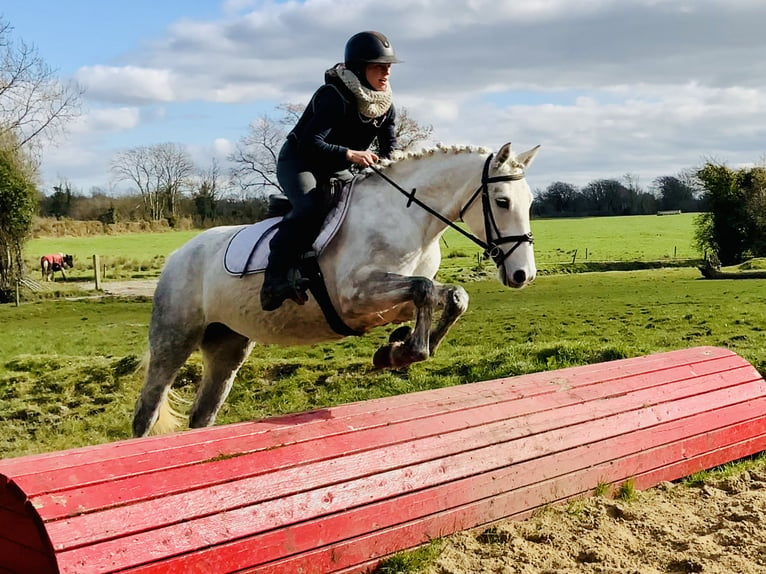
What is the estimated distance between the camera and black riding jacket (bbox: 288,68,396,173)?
196 inches

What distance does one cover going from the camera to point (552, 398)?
194 inches

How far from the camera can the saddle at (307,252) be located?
5.04 meters

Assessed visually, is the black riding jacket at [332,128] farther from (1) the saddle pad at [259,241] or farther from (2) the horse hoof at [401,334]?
(2) the horse hoof at [401,334]

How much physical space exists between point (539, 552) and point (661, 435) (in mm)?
1718

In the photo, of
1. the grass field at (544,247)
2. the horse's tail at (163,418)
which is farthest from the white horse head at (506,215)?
the grass field at (544,247)

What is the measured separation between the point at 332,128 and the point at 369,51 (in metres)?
0.50

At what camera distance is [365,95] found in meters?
4.96

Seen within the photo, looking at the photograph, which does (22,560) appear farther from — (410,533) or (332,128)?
(332,128)

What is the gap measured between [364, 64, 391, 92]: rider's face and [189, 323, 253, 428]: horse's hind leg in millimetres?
2126

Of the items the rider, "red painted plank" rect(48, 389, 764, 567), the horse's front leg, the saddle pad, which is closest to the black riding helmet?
the rider

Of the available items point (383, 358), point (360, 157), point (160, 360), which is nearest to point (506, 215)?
point (360, 157)

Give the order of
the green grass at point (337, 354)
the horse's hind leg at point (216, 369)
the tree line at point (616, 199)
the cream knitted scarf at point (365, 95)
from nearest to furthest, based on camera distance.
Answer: the cream knitted scarf at point (365, 95) → the horse's hind leg at point (216, 369) → the green grass at point (337, 354) → the tree line at point (616, 199)

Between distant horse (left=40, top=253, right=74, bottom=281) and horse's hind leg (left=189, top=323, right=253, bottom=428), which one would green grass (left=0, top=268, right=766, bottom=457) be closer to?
horse's hind leg (left=189, top=323, right=253, bottom=428)

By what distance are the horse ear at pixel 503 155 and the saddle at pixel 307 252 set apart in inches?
36.0
